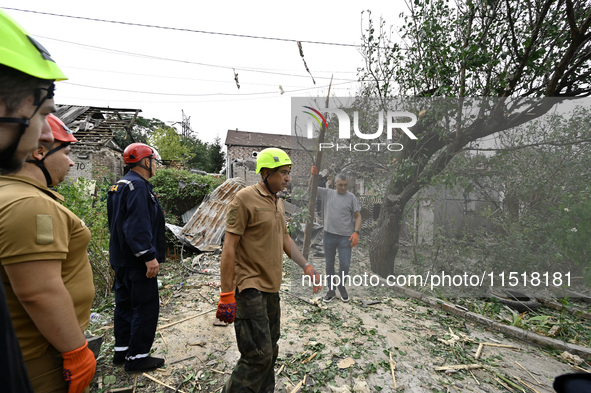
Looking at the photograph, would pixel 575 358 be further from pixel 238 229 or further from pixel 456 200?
pixel 238 229

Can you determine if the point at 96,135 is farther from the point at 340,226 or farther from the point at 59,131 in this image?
the point at 59,131

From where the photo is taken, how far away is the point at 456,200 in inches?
222

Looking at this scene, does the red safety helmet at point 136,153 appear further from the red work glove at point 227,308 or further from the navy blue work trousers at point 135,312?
the red work glove at point 227,308

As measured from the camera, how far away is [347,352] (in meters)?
3.50

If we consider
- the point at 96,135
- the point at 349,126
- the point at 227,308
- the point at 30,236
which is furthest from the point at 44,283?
the point at 96,135

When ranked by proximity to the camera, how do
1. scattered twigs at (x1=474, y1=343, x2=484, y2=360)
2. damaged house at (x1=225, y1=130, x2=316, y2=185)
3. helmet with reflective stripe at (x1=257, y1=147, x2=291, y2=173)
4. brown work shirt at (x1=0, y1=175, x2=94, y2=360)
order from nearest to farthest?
brown work shirt at (x1=0, y1=175, x2=94, y2=360), helmet with reflective stripe at (x1=257, y1=147, x2=291, y2=173), scattered twigs at (x1=474, y1=343, x2=484, y2=360), damaged house at (x1=225, y1=130, x2=316, y2=185)

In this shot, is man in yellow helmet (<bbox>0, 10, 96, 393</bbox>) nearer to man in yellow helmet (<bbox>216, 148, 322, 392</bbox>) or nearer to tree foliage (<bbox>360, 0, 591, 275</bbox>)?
man in yellow helmet (<bbox>216, 148, 322, 392</bbox>)

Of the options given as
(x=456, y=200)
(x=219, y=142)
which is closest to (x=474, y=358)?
(x=456, y=200)

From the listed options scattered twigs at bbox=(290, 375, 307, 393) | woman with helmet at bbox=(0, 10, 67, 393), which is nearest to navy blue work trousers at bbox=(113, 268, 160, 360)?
scattered twigs at bbox=(290, 375, 307, 393)

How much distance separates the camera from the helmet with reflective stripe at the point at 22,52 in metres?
0.70

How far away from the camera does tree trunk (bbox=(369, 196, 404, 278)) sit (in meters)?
5.97

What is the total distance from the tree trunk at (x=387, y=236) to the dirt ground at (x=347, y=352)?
1.00 metres

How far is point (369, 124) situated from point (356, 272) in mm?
3153

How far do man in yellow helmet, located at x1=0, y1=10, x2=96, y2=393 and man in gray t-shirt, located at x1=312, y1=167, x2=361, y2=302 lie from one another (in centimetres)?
424
